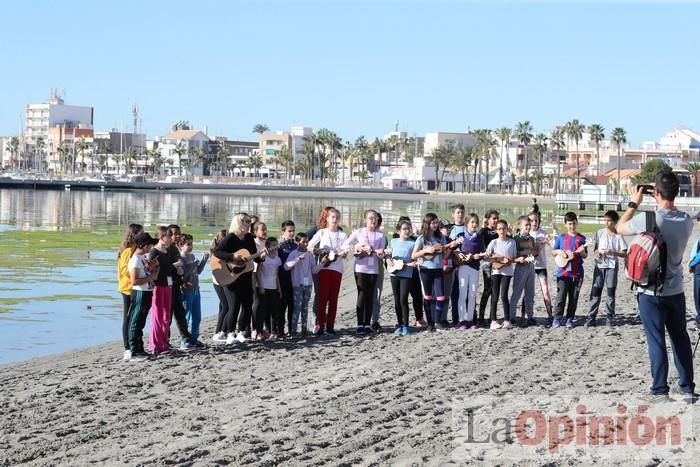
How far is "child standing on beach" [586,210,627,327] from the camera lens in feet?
44.8

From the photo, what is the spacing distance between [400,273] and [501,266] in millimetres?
1463

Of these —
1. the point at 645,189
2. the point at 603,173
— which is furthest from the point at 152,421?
the point at 603,173

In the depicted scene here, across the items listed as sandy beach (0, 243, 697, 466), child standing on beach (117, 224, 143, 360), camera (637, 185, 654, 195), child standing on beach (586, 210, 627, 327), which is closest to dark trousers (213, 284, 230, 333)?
sandy beach (0, 243, 697, 466)

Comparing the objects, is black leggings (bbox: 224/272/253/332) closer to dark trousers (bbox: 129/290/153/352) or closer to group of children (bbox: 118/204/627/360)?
group of children (bbox: 118/204/627/360)

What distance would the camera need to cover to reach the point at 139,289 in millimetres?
12109

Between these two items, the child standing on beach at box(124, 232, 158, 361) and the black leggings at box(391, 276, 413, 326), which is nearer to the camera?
the child standing on beach at box(124, 232, 158, 361)

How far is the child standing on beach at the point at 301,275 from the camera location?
13.6 m

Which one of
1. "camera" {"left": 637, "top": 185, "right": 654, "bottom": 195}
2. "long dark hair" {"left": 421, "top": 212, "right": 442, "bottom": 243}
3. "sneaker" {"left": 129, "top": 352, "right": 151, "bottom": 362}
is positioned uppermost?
"camera" {"left": 637, "top": 185, "right": 654, "bottom": 195}

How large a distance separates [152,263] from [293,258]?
83.9 inches

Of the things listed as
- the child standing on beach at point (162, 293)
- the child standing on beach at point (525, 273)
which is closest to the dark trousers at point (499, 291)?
the child standing on beach at point (525, 273)

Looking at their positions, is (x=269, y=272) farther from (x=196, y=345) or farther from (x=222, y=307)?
(x=196, y=345)

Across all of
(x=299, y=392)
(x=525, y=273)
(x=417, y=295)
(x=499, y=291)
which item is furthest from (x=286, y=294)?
(x=299, y=392)

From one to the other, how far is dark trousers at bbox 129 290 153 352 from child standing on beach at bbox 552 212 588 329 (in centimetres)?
550

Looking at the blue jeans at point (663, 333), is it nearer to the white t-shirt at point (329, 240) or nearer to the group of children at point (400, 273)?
the group of children at point (400, 273)
